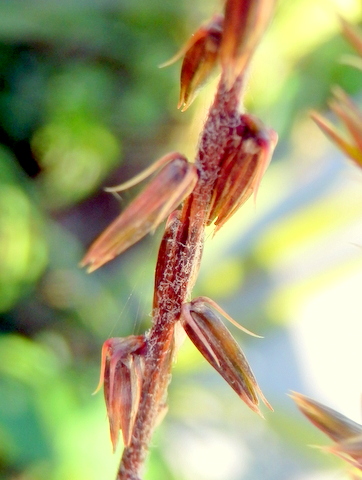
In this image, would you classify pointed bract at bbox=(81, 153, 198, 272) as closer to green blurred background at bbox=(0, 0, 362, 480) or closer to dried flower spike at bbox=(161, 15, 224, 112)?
dried flower spike at bbox=(161, 15, 224, 112)

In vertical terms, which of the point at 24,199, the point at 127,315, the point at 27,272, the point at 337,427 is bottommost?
the point at 127,315

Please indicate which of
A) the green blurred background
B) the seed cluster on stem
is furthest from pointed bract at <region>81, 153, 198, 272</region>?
the green blurred background

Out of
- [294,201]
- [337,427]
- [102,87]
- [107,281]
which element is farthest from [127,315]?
[337,427]

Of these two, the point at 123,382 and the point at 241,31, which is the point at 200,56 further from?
the point at 123,382

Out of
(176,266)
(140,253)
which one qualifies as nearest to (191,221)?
(176,266)

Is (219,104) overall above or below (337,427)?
above

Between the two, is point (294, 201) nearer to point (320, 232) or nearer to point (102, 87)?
point (320, 232)
